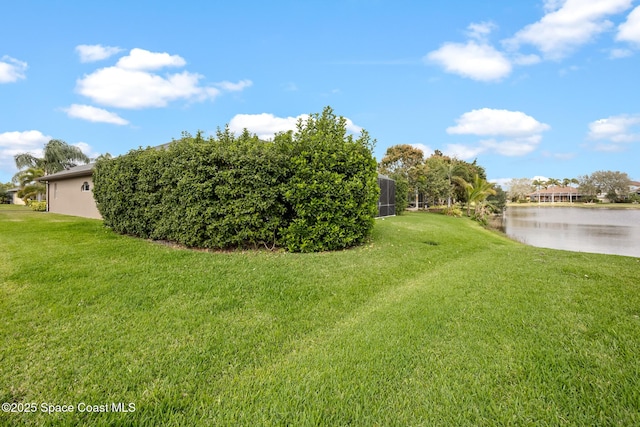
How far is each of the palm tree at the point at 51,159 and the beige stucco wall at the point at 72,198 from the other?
10.8 m

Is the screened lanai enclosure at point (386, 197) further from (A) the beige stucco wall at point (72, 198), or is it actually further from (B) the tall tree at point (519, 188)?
(B) the tall tree at point (519, 188)

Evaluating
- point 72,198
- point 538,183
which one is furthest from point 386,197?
point 538,183

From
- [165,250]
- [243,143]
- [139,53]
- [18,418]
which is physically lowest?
[18,418]

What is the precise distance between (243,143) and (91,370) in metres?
5.48

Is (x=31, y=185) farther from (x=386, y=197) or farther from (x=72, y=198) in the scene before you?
(x=386, y=197)

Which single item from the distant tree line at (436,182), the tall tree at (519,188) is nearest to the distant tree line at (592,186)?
the tall tree at (519,188)

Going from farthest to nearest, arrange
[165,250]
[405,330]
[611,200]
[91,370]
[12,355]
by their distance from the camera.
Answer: [611,200], [165,250], [405,330], [12,355], [91,370]

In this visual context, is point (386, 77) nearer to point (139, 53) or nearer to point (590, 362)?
point (139, 53)

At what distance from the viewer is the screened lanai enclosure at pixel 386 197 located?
1850 cm

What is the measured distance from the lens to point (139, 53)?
446 inches

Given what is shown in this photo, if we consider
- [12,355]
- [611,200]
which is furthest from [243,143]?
[611,200]

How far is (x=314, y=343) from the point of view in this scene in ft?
10.5

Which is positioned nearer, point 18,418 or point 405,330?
point 18,418

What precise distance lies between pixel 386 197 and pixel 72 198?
66.2 ft
